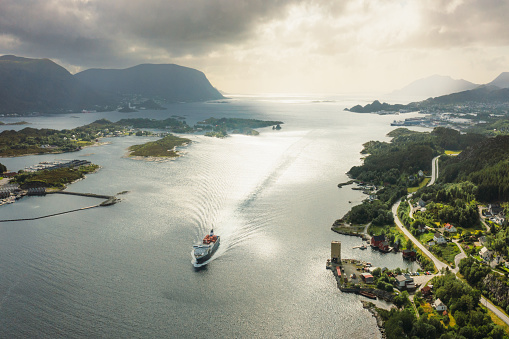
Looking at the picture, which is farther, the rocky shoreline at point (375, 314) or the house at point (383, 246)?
the house at point (383, 246)

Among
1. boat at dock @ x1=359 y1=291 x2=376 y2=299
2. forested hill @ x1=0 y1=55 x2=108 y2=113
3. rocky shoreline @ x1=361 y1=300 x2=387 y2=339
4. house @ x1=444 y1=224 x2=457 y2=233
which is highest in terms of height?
forested hill @ x1=0 y1=55 x2=108 y2=113

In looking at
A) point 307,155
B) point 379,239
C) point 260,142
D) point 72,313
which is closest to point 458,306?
point 379,239

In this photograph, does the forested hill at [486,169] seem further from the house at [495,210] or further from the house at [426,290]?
the house at [426,290]

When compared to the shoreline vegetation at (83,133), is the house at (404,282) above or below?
below

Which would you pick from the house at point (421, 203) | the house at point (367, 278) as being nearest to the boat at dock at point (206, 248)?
the house at point (367, 278)

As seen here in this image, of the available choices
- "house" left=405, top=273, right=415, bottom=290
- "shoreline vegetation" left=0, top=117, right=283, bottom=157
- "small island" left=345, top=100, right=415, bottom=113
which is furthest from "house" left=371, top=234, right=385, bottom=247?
"small island" left=345, top=100, right=415, bottom=113

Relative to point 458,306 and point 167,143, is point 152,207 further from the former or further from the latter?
point 167,143

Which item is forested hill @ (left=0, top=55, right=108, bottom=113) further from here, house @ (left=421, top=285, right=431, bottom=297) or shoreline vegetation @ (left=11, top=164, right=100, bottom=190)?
house @ (left=421, top=285, right=431, bottom=297)
